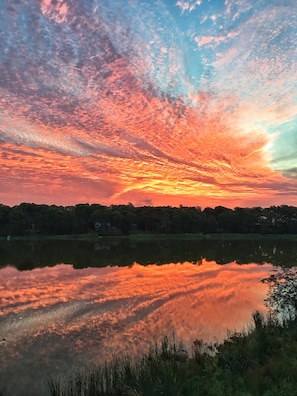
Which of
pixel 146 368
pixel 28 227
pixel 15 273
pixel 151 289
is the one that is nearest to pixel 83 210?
pixel 28 227

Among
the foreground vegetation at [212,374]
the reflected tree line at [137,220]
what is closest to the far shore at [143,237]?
the reflected tree line at [137,220]

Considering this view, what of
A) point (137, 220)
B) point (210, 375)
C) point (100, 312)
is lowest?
point (100, 312)

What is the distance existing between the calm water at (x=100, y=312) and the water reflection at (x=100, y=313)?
0.03m

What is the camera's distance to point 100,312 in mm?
19109

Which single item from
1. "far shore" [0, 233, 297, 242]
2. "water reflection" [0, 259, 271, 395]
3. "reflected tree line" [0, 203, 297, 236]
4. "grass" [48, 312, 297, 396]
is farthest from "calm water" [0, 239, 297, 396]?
"reflected tree line" [0, 203, 297, 236]

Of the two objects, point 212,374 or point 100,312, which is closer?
point 212,374

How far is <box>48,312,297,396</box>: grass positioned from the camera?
26.2 ft

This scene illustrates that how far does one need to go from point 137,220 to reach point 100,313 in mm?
106523

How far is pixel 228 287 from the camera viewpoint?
91.8ft

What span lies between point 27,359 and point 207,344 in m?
6.51

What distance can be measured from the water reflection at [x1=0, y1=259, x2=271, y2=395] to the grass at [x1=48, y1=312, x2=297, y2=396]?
6.42ft

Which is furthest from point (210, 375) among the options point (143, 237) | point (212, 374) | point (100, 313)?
point (143, 237)

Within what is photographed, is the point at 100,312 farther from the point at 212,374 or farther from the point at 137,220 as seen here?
the point at 137,220

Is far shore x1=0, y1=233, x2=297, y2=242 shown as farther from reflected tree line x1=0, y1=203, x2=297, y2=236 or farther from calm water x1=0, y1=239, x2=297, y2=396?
calm water x1=0, y1=239, x2=297, y2=396
